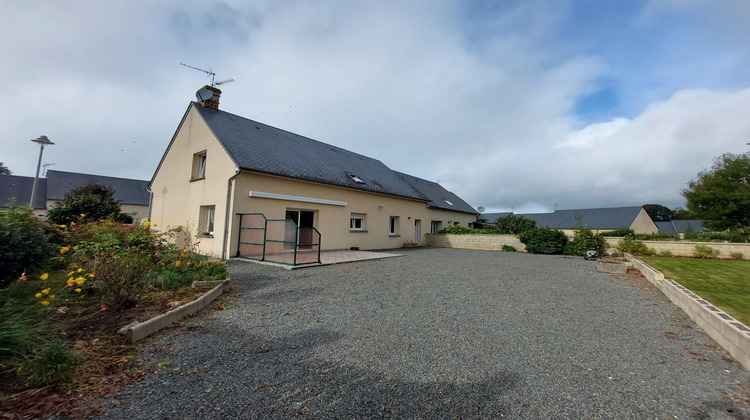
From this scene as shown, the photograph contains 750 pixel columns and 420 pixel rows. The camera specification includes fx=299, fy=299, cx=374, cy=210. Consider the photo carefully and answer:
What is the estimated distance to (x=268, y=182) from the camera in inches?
436

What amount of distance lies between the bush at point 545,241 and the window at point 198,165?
16516 millimetres

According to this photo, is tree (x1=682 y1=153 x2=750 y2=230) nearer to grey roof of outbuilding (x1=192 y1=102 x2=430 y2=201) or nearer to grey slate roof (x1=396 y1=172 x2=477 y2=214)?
grey slate roof (x1=396 y1=172 x2=477 y2=214)

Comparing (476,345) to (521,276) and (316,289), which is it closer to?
(316,289)

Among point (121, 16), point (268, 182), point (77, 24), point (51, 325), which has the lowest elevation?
point (51, 325)

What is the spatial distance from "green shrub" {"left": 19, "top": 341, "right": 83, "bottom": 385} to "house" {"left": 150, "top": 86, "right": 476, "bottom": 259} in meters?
6.17

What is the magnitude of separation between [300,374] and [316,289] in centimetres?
348

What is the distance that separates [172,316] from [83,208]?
1344 centimetres

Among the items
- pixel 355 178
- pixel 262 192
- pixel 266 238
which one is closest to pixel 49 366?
pixel 266 238

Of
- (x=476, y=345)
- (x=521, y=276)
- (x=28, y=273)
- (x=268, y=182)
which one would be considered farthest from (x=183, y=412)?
(x=268, y=182)

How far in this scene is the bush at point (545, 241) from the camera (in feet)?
52.2

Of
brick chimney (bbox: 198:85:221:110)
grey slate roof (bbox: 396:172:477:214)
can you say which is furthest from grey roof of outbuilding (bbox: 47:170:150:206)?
grey slate roof (bbox: 396:172:477:214)

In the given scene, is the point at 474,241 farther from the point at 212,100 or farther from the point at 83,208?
the point at 83,208

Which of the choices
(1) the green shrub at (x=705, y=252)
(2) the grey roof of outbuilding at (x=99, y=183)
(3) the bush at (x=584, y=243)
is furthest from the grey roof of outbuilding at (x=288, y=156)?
(2) the grey roof of outbuilding at (x=99, y=183)

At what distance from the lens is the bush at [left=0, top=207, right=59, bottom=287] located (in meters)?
4.17
